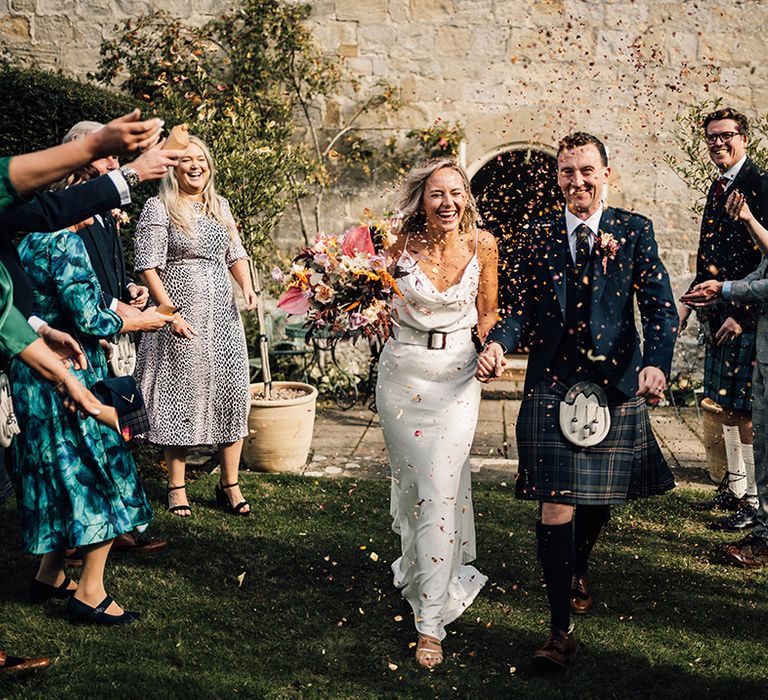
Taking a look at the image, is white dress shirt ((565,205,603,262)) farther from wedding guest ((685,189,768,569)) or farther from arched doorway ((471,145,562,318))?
arched doorway ((471,145,562,318))

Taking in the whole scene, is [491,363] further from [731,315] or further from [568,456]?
[731,315]

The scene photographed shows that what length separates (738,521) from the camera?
5.23 metres

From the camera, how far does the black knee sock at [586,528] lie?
390 cm

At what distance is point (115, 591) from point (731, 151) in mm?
4271

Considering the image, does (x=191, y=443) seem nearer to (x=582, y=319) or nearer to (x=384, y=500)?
(x=384, y=500)

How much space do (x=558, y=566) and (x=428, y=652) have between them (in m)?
0.66

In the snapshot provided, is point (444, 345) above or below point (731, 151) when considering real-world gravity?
below

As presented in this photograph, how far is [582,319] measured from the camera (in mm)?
3537

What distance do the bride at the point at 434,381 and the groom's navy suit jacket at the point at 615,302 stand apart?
0.98 feet

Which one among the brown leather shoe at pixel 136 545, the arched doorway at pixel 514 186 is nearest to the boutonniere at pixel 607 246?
the brown leather shoe at pixel 136 545

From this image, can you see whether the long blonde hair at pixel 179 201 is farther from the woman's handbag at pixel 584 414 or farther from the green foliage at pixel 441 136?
the green foliage at pixel 441 136

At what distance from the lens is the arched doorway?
928cm

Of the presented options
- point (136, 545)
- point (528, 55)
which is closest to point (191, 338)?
point (136, 545)

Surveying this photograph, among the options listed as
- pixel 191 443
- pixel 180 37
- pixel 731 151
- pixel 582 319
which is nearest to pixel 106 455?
pixel 191 443
